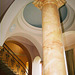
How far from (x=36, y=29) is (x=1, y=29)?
3427mm

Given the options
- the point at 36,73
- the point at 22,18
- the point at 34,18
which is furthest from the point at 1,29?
the point at 36,73

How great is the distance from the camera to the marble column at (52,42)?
3.00 m

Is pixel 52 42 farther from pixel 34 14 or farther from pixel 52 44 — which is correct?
pixel 34 14

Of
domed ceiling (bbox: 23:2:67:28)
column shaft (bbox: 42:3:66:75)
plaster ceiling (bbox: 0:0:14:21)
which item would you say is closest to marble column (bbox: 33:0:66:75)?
column shaft (bbox: 42:3:66:75)

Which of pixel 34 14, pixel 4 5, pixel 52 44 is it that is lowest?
pixel 52 44

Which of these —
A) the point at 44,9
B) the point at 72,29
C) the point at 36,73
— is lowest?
the point at 36,73

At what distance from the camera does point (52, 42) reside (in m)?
3.30

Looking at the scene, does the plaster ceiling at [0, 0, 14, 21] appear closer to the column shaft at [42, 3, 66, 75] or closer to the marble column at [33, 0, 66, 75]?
the marble column at [33, 0, 66, 75]

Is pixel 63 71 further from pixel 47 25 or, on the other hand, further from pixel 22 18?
pixel 22 18

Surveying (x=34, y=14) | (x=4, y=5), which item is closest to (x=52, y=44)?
(x=4, y=5)

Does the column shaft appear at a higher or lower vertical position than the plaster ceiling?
lower

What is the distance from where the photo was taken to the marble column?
118 inches

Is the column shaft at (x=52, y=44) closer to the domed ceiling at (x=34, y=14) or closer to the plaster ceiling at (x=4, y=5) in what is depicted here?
the plaster ceiling at (x=4, y=5)

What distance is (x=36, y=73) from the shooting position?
40.6 ft
